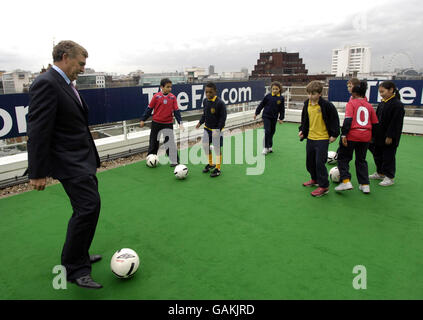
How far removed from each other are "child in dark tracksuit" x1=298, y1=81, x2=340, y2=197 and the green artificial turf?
1.47 feet

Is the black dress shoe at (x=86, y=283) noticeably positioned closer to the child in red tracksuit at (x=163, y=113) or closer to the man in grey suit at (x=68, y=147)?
the man in grey suit at (x=68, y=147)

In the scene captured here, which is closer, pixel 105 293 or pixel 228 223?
pixel 105 293

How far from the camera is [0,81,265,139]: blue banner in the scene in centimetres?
590

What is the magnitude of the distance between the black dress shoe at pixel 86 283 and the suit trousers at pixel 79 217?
1.6 inches

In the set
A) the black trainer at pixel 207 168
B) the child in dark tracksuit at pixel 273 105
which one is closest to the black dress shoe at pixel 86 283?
the black trainer at pixel 207 168

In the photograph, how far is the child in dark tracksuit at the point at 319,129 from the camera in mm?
5078

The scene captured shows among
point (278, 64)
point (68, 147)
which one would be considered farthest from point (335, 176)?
point (278, 64)

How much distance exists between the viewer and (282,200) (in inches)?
208

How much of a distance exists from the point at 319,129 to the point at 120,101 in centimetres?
518

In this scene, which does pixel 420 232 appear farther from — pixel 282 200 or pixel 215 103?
pixel 215 103

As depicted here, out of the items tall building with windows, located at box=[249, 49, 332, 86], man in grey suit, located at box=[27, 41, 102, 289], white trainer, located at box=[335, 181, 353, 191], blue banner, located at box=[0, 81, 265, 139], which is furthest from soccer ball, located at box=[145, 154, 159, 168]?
tall building with windows, located at box=[249, 49, 332, 86]

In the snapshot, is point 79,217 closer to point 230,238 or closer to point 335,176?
point 230,238
